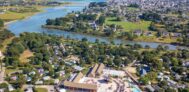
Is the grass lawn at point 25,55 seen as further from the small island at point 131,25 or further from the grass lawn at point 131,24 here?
the grass lawn at point 131,24

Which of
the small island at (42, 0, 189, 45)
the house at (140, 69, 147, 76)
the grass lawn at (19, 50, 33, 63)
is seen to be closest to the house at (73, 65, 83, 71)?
the grass lawn at (19, 50, 33, 63)

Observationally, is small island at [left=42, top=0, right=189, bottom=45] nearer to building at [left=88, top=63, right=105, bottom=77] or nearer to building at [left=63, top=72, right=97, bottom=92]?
building at [left=88, top=63, right=105, bottom=77]

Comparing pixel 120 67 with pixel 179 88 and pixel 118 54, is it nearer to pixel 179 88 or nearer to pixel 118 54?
pixel 118 54

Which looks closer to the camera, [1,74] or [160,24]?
[1,74]

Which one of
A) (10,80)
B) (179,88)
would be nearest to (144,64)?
(179,88)

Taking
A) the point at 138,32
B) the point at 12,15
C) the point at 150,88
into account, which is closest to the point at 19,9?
the point at 12,15

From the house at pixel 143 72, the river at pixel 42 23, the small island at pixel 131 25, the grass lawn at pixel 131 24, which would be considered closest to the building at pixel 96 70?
the house at pixel 143 72

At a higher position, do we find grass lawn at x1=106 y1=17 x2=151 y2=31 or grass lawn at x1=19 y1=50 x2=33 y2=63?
grass lawn at x1=19 y1=50 x2=33 y2=63

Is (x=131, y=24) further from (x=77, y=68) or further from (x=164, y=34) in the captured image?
(x=77, y=68)
